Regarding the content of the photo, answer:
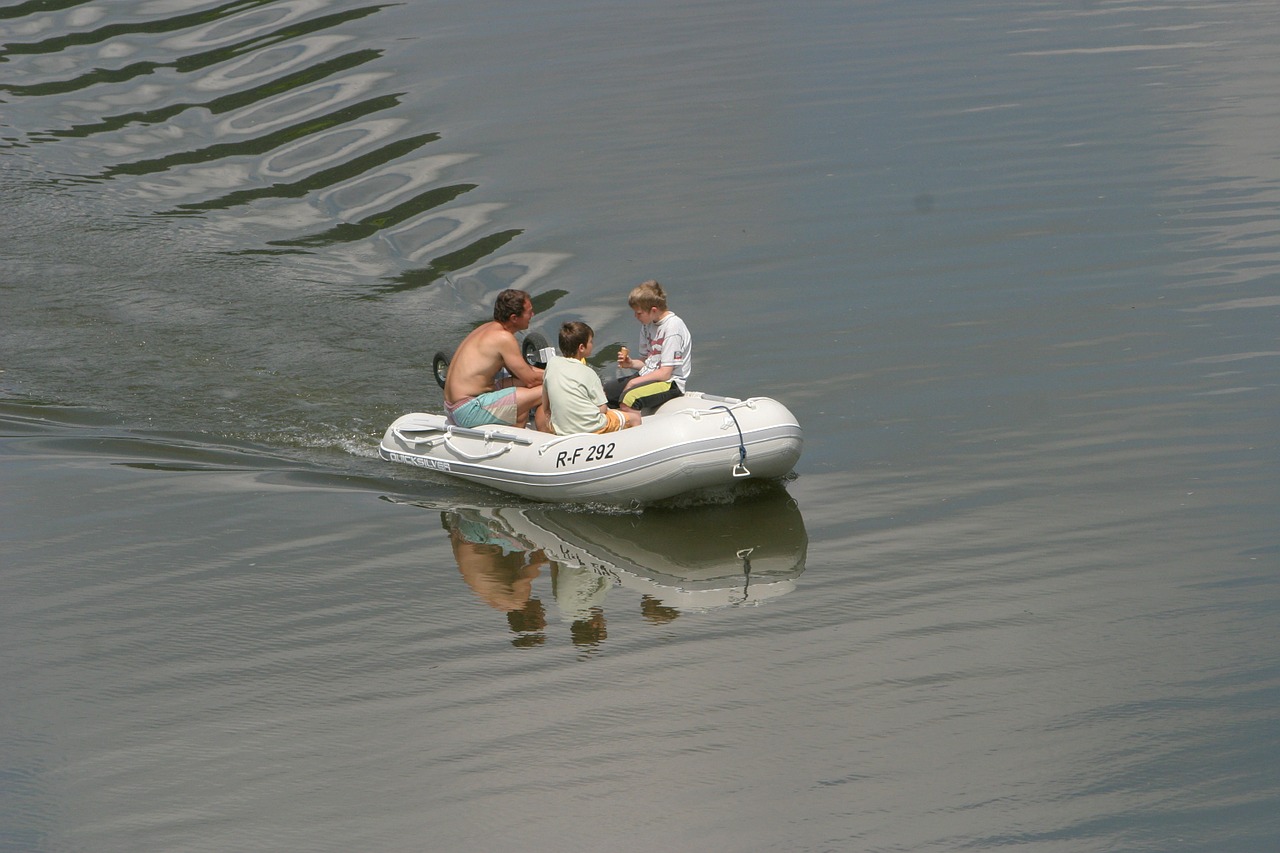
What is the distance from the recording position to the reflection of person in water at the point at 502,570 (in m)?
7.13

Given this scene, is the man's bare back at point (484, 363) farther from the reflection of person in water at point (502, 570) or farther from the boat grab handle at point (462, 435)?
the reflection of person in water at point (502, 570)

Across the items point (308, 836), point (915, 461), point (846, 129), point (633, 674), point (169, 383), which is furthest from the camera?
point (846, 129)

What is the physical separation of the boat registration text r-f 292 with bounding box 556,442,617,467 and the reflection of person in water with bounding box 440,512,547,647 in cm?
62

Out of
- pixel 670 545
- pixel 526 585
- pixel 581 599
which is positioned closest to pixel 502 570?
pixel 526 585

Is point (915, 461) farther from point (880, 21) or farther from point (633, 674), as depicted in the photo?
point (880, 21)

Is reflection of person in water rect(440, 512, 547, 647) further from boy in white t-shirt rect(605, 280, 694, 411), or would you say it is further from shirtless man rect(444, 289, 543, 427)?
boy in white t-shirt rect(605, 280, 694, 411)

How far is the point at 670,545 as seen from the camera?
8.17m

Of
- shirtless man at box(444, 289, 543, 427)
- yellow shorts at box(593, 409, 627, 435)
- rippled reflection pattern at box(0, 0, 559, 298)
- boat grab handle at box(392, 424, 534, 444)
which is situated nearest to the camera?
yellow shorts at box(593, 409, 627, 435)

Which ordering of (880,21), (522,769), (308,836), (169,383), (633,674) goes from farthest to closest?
(880,21) < (169,383) < (633,674) < (522,769) < (308,836)

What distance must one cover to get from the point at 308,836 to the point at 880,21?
1731cm

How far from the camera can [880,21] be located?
20.2 metres

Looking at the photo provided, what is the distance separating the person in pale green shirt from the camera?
8.59 m

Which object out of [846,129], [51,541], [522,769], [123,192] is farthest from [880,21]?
[522,769]

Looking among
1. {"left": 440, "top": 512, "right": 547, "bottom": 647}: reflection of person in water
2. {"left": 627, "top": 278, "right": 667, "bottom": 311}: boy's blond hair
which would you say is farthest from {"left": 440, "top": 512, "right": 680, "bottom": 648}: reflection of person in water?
{"left": 627, "top": 278, "right": 667, "bottom": 311}: boy's blond hair
